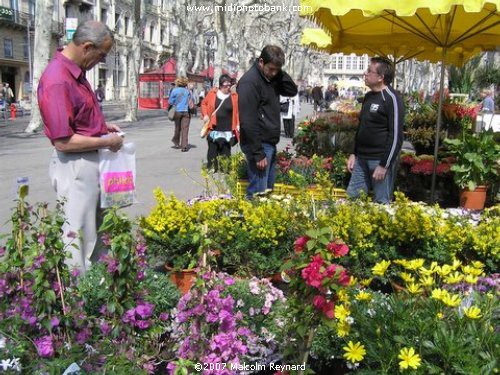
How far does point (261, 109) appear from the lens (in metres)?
4.79

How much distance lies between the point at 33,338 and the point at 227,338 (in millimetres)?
893

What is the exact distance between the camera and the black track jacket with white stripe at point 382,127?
187 inches

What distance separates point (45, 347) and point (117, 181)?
49.1 inches

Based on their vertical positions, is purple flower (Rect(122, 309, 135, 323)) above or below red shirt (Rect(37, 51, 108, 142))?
below

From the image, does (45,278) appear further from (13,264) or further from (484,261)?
(484,261)

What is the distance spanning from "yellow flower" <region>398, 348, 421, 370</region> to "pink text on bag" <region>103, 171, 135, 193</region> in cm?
198

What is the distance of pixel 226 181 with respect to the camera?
5.82m

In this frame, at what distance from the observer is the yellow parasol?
418cm

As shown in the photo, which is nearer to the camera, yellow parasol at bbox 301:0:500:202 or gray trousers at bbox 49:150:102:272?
gray trousers at bbox 49:150:102:272

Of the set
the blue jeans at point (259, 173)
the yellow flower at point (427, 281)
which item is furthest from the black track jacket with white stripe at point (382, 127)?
the yellow flower at point (427, 281)

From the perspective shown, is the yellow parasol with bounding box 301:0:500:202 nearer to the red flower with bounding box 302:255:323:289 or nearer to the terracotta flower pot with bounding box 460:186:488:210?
Result: the terracotta flower pot with bounding box 460:186:488:210

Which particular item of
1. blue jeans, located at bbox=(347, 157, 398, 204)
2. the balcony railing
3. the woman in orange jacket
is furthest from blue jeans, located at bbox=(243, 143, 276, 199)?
the balcony railing

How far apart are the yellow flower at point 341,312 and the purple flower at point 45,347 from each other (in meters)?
1.23

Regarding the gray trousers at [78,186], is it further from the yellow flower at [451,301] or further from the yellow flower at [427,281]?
the yellow flower at [451,301]
